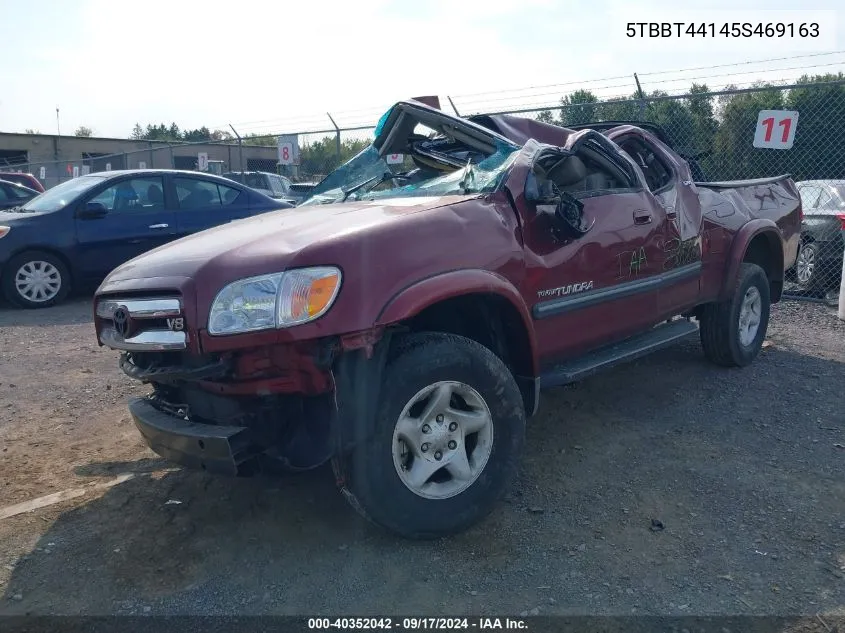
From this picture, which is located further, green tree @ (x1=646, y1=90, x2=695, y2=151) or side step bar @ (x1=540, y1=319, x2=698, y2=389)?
green tree @ (x1=646, y1=90, x2=695, y2=151)

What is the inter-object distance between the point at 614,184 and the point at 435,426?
2173mm

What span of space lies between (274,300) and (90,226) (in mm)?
6766

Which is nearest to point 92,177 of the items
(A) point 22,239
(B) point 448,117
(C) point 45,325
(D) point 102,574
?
(A) point 22,239

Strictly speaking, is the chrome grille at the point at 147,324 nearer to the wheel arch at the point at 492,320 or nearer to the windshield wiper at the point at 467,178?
the wheel arch at the point at 492,320

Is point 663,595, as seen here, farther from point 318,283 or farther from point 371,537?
point 318,283

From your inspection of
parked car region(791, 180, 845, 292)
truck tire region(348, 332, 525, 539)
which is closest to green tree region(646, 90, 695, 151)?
parked car region(791, 180, 845, 292)

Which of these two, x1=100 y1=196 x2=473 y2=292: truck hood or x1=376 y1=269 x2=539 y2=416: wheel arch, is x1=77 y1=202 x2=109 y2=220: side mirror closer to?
x1=100 y1=196 x2=473 y2=292: truck hood

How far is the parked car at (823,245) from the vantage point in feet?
28.6

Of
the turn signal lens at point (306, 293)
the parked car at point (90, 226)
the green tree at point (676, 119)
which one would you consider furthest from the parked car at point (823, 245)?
the turn signal lens at point (306, 293)

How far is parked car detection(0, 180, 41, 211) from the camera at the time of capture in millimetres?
11914

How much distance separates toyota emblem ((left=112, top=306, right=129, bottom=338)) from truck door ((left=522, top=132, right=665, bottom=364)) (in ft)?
6.03

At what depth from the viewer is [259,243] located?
321cm

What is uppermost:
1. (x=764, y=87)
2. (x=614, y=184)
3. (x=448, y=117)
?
(x=764, y=87)

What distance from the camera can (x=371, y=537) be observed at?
3.30m
